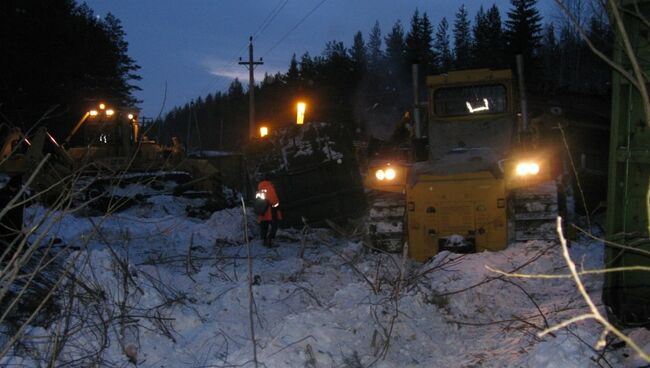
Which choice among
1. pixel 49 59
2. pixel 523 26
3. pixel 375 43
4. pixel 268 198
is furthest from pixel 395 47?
pixel 268 198

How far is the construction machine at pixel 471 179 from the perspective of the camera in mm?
8719

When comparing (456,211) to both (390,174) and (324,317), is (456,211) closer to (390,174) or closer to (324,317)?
(390,174)

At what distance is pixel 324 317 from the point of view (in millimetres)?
5738

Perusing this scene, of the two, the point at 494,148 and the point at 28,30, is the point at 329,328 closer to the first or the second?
the point at 494,148

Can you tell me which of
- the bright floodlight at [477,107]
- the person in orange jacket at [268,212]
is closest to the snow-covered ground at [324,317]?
the bright floodlight at [477,107]

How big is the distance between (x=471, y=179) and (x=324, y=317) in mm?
3803

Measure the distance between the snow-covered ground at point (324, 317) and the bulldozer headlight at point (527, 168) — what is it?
1465 mm

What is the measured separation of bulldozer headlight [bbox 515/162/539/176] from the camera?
31.1 ft

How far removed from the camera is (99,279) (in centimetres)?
616

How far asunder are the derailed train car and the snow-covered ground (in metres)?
5.47

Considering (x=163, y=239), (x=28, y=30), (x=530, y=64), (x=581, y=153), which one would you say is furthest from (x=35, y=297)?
(x=530, y=64)

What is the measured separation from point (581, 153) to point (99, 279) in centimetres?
1267

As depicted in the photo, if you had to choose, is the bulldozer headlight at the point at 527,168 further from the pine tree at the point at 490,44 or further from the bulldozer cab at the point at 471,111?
the pine tree at the point at 490,44

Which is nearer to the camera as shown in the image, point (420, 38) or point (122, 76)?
point (122, 76)
